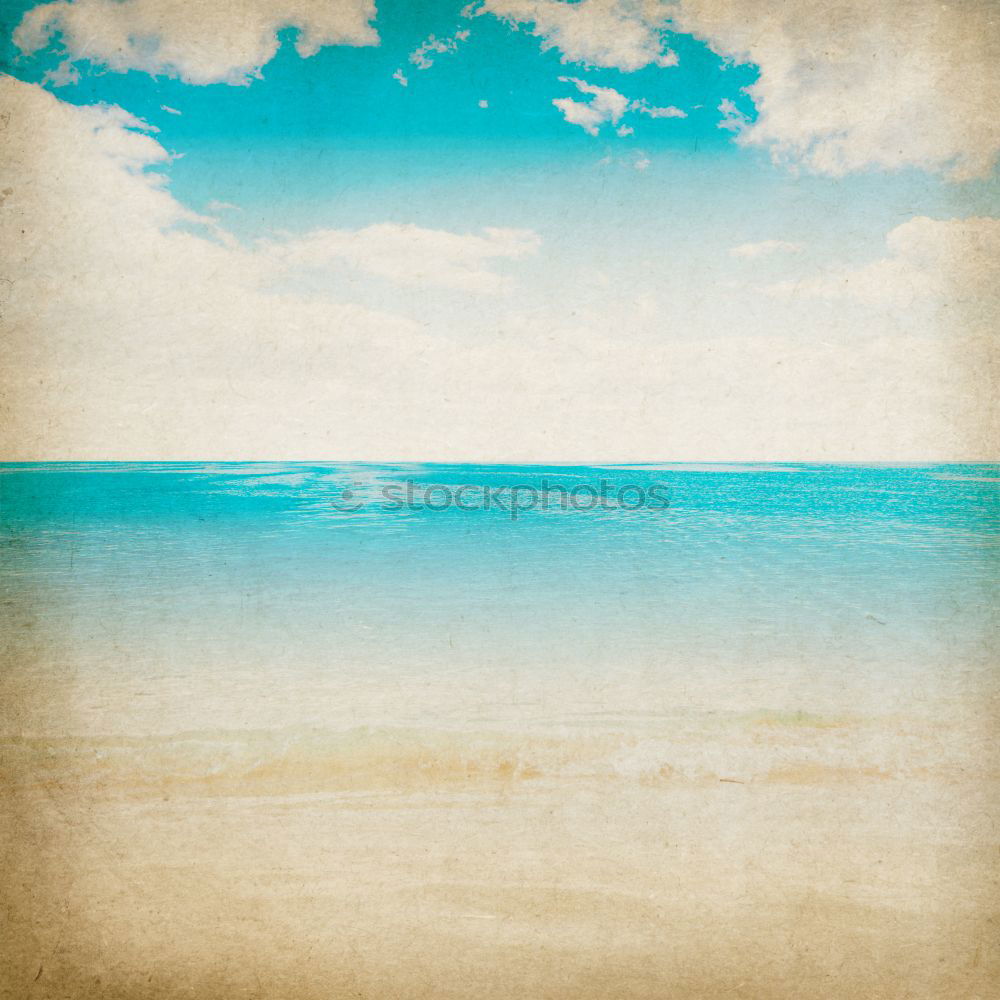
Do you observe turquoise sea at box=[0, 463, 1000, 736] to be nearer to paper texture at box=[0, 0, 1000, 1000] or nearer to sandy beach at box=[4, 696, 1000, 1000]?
paper texture at box=[0, 0, 1000, 1000]

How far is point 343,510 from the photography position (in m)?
8.30

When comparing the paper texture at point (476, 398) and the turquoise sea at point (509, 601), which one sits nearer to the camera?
the paper texture at point (476, 398)

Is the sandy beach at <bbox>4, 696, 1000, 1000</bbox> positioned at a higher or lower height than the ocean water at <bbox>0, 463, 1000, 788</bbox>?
lower

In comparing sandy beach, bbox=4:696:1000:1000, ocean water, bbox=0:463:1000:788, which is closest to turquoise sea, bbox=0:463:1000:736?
ocean water, bbox=0:463:1000:788

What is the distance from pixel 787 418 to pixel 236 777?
391cm

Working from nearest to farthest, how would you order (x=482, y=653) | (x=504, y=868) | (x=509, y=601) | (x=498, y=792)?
(x=504, y=868) → (x=498, y=792) → (x=482, y=653) → (x=509, y=601)

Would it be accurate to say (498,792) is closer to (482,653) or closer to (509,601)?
(482,653)

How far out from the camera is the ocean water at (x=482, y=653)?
1998 millimetres

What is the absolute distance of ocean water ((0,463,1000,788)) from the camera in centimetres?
200

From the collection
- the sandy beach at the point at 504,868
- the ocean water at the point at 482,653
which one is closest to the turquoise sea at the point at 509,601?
the ocean water at the point at 482,653

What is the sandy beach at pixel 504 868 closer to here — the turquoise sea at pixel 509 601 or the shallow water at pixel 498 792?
the shallow water at pixel 498 792

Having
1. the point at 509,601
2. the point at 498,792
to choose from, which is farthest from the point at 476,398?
the point at 498,792

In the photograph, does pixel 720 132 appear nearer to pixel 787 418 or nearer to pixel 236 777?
pixel 787 418

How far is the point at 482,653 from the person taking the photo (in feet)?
9.09
